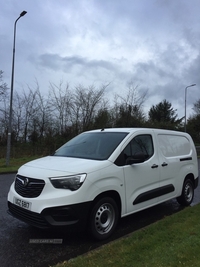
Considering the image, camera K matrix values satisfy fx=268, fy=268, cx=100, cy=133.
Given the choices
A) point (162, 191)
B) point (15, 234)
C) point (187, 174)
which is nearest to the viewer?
point (15, 234)

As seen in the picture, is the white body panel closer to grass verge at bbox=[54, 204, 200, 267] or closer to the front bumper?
the front bumper

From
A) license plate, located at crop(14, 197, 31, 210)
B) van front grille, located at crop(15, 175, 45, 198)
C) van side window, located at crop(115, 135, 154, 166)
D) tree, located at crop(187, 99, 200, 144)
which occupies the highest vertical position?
tree, located at crop(187, 99, 200, 144)

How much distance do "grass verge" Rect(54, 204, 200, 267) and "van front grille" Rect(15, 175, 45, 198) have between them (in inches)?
45.5

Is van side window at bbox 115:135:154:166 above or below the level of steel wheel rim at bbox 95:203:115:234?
above

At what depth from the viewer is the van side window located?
15.6 ft

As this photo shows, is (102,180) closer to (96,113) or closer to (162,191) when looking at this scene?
(162,191)

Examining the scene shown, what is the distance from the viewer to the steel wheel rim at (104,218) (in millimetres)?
4258

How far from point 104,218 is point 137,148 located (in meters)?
1.52

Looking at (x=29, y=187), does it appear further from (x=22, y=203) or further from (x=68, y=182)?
(x=68, y=182)

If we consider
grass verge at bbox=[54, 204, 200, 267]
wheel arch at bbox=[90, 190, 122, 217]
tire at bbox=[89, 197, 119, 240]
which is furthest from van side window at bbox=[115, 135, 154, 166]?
grass verge at bbox=[54, 204, 200, 267]

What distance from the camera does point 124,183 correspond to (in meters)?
4.63

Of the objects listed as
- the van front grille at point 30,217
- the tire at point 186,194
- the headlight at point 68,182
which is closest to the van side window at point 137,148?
the headlight at point 68,182

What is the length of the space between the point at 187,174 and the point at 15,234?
4.20 meters

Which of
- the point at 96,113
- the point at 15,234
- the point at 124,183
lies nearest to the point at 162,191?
the point at 124,183
